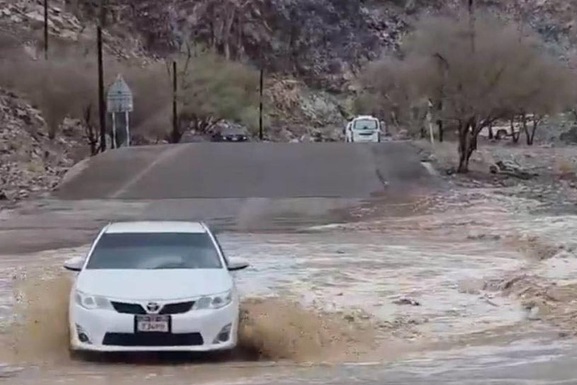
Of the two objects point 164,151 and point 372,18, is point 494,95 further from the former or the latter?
point 372,18

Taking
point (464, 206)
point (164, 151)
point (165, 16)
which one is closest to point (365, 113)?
point (165, 16)

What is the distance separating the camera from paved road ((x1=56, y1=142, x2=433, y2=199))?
36.1 m

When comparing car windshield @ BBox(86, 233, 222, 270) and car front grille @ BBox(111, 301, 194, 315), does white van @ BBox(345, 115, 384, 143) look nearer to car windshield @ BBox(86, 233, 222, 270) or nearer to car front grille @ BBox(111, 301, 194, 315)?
car windshield @ BBox(86, 233, 222, 270)

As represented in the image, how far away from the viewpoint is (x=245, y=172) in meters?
41.9

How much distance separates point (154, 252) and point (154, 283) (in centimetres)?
119

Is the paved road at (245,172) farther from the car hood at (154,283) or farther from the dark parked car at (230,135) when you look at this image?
the dark parked car at (230,135)

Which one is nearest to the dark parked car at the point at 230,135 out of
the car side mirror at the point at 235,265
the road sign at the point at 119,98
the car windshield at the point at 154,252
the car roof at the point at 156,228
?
the road sign at the point at 119,98

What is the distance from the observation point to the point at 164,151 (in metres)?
51.3

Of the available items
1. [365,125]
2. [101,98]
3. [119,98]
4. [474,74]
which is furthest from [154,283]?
[365,125]

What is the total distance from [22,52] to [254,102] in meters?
25.5

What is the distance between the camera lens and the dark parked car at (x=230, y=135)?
80.8 metres

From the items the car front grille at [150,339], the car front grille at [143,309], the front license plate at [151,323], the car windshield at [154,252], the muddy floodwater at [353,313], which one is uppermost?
the car windshield at [154,252]

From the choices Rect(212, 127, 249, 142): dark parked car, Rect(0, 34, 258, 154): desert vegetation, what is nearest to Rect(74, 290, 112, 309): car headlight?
Rect(0, 34, 258, 154): desert vegetation

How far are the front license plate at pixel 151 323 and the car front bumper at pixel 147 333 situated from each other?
0.12 feet
